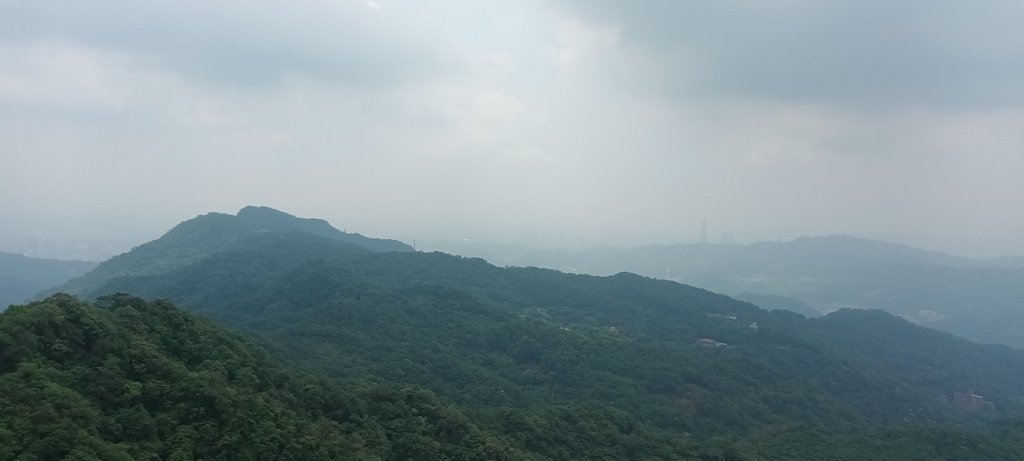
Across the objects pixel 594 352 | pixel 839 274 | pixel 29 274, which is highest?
pixel 839 274

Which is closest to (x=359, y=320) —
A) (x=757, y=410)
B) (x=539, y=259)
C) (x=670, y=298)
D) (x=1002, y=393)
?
(x=757, y=410)

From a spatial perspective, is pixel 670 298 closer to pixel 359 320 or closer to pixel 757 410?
pixel 757 410

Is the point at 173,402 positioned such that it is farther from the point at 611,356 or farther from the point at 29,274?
the point at 29,274

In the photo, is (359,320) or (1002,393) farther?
(1002,393)

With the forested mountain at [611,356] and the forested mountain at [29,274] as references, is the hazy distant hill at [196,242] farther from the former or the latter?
the forested mountain at [29,274]

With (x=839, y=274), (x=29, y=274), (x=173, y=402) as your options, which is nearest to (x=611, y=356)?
(x=173, y=402)

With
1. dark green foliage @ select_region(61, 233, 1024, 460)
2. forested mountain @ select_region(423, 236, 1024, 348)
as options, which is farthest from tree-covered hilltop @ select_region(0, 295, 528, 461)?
forested mountain @ select_region(423, 236, 1024, 348)
